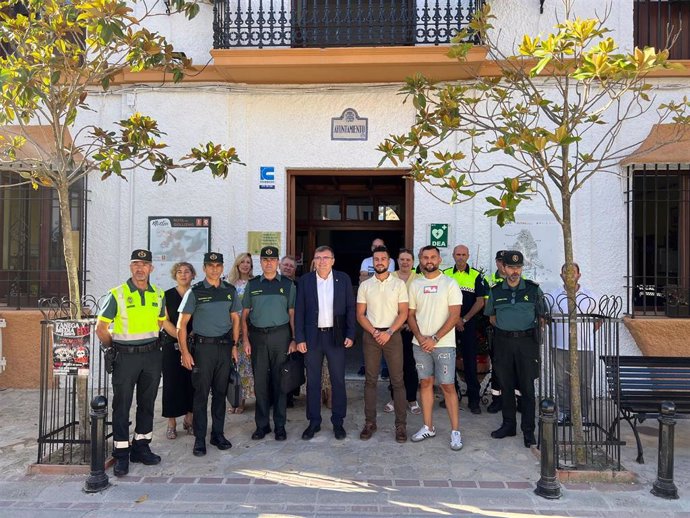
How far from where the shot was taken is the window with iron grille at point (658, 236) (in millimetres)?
6984

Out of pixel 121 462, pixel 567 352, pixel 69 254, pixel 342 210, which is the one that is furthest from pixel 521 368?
pixel 342 210

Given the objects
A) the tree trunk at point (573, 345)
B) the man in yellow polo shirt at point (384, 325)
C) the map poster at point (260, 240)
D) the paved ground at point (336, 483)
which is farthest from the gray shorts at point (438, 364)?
the map poster at point (260, 240)

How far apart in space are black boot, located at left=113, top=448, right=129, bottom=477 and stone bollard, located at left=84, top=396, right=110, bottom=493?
15cm

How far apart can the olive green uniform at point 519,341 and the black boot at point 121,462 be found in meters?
3.53

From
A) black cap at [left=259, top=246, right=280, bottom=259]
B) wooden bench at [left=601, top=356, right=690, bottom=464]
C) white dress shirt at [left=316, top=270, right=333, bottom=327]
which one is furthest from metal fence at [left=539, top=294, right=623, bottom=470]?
black cap at [left=259, top=246, right=280, bottom=259]

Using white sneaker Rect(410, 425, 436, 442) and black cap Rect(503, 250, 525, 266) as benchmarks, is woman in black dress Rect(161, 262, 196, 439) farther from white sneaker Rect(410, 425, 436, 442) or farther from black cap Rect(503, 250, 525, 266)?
black cap Rect(503, 250, 525, 266)

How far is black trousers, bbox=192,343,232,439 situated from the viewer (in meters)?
4.86

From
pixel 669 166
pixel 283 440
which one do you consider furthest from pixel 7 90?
pixel 669 166

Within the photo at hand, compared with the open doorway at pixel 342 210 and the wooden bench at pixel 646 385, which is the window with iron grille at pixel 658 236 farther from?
the open doorway at pixel 342 210

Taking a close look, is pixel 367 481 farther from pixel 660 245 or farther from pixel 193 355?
pixel 660 245

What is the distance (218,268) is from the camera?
493 cm

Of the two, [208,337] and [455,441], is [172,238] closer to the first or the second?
[208,337]

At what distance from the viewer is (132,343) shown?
448 centimetres

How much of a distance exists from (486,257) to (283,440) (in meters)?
3.62
